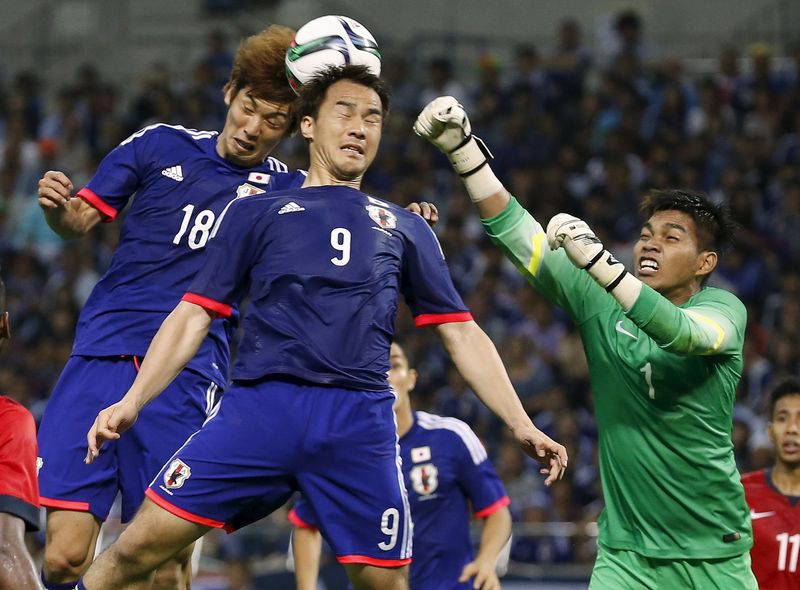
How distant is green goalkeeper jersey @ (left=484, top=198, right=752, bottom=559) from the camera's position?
571 cm

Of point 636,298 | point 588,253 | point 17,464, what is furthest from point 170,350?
point 636,298

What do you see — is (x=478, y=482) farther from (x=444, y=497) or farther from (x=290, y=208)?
(x=290, y=208)

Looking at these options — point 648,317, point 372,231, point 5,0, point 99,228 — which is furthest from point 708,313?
point 5,0

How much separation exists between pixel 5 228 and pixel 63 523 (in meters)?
12.0

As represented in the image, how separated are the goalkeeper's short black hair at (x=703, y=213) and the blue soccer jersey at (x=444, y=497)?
7.45 ft

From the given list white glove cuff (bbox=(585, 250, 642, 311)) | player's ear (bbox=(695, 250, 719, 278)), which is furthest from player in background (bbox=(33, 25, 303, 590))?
player's ear (bbox=(695, 250, 719, 278))

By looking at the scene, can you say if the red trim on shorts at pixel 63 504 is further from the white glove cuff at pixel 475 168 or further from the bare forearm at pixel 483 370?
the white glove cuff at pixel 475 168

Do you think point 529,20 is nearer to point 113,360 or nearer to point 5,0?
point 5,0

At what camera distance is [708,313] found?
561cm

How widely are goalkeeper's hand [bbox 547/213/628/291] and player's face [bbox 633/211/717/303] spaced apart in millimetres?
643

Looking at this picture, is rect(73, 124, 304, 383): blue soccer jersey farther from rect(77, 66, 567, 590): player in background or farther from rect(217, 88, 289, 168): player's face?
rect(77, 66, 567, 590): player in background

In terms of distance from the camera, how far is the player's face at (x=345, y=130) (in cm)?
527

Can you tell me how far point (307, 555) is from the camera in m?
7.41

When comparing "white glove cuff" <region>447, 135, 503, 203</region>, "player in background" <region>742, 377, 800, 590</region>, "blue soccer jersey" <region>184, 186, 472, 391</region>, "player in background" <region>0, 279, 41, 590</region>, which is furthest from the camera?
"player in background" <region>742, 377, 800, 590</region>
